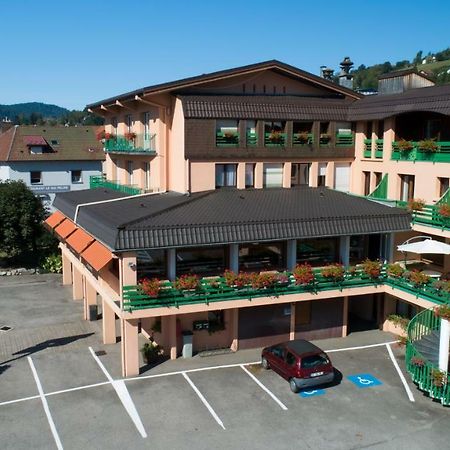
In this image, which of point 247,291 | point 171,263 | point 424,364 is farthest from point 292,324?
point 424,364

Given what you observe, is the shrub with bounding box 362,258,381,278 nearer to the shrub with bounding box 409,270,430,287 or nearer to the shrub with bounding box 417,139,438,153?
the shrub with bounding box 409,270,430,287

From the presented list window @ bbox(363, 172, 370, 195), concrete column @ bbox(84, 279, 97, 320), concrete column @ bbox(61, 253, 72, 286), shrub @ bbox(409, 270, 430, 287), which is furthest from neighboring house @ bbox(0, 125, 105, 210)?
shrub @ bbox(409, 270, 430, 287)

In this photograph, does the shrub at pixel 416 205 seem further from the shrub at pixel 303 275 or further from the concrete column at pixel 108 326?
the concrete column at pixel 108 326

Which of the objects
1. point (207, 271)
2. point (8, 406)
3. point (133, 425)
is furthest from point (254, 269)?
point (8, 406)

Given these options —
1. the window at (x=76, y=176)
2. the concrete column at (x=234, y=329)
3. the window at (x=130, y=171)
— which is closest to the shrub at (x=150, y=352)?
the concrete column at (x=234, y=329)

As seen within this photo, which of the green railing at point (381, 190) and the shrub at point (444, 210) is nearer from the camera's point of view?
the shrub at point (444, 210)

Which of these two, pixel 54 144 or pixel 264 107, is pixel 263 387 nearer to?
pixel 264 107

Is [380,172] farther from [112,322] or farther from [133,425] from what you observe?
[133,425]
